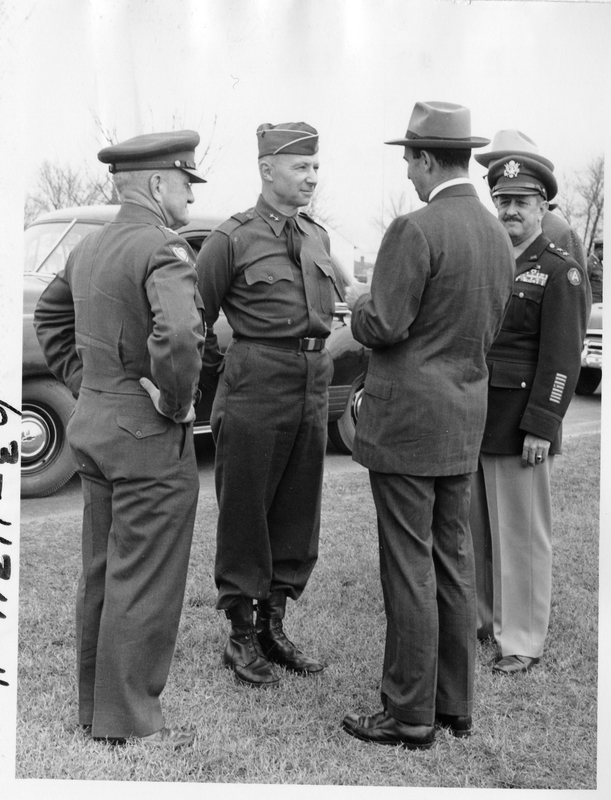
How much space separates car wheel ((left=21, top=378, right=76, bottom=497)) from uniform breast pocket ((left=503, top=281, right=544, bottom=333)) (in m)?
2.73

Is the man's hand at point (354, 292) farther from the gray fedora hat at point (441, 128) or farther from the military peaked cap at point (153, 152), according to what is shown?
the military peaked cap at point (153, 152)

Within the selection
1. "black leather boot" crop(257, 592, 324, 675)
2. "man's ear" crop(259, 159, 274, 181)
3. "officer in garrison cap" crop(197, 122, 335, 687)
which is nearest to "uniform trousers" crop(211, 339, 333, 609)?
"officer in garrison cap" crop(197, 122, 335, 687)

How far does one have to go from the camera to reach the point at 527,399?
370 centimetres

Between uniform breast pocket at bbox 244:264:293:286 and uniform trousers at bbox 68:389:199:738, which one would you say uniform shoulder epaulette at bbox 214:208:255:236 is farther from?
uniform trousers at bbox 68:389:199:738

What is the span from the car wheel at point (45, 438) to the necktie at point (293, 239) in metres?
2.16

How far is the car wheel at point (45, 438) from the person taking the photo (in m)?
5.25

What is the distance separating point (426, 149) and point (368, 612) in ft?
6.95

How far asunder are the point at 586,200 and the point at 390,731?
2200 mm

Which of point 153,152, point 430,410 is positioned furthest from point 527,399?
point 153,152

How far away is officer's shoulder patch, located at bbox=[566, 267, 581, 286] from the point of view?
3600 mm

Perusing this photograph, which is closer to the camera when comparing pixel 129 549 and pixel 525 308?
pixel 129 549

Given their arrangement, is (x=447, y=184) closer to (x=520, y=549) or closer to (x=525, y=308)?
(x=525, y=308)

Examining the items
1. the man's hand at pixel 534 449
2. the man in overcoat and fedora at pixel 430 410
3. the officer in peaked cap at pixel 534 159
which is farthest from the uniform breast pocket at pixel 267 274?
the man's hand at pixel 534 449

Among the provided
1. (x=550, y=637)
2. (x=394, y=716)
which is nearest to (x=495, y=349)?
(x=550, y=637)
